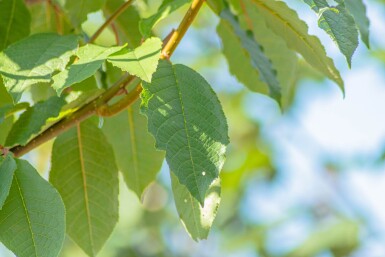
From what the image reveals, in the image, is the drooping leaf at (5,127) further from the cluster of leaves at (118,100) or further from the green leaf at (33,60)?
the green leaf at (33,60)

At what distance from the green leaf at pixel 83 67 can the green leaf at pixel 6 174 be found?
134mm

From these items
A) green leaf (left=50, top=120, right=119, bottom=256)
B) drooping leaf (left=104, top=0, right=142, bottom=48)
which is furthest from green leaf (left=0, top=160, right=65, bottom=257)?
drooping leaf (left=104, top=0, right=142, bottom=48)

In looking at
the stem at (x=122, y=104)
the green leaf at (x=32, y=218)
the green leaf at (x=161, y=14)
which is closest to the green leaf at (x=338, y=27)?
the green leaf at (x=161, y=14)

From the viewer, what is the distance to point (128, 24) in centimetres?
147

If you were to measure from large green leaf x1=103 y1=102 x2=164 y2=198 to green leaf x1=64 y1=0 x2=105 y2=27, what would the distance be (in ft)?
0.61

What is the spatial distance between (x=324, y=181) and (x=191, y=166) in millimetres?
3207

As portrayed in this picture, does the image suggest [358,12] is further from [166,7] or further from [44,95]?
[44,95]

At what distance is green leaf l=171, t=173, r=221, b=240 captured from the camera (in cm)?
108

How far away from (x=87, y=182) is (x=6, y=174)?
0.97 ft

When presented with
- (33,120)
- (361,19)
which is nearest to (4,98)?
(33,120)

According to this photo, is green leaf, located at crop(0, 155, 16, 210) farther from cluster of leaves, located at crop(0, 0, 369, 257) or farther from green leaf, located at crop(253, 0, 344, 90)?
green leaf, located at crop(253, 0, 344, 90)

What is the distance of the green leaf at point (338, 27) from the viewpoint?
0.94 m

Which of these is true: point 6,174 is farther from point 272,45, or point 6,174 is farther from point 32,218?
point 272,45

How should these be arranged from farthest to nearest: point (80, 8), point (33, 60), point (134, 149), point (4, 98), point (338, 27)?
point (134, 149) < point (80, 8) < point (4, 98) < point (33, 60) < point (338, 27)
